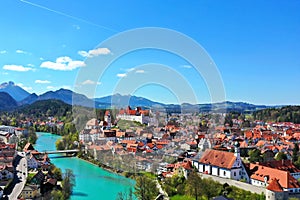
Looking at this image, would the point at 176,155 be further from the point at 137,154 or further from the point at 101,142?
the point at 101,142

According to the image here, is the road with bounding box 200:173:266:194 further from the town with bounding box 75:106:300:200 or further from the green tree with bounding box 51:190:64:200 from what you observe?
the green tree with bounding box 51:190:64:200

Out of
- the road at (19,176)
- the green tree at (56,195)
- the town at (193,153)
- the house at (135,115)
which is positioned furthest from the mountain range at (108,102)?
the road at (19,176)

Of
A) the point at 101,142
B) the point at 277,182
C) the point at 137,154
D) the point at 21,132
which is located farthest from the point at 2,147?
the point at 277,182

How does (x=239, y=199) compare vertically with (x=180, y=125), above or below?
below

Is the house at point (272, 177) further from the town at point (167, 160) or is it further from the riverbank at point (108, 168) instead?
the riverbank at point (108, 168)

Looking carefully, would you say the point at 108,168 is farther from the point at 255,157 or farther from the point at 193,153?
Answer: the point at 255,157

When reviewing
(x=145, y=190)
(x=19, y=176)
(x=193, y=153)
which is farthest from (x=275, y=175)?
(x=19, y=176)
